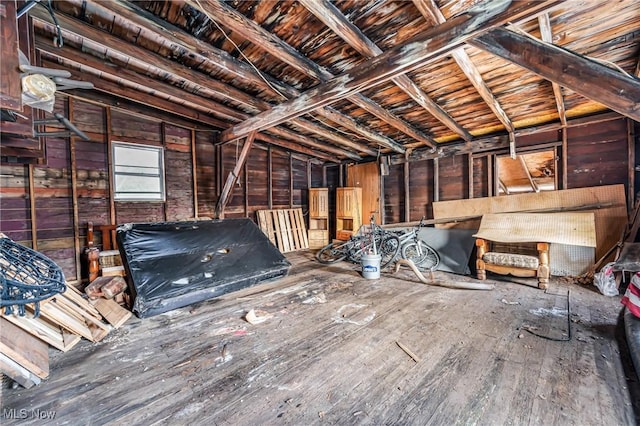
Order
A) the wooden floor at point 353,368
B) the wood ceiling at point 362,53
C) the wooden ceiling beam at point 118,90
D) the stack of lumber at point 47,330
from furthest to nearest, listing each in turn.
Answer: the wooden ceiling beam at point 118,90 < the wood ceiling at point 362,53 < the stack of lumber at point 47,330 < the wooden floor at point 353,368

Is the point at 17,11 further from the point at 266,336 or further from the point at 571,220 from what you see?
the point at 571,220

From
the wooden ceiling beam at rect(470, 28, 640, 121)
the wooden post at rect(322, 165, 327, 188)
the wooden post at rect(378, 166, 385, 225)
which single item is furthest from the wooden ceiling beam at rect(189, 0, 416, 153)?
the wooden post at rect(322, 165, 327, 188)

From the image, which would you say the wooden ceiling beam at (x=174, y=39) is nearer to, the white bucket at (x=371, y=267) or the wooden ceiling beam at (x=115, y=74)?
the wooden ceiling beam at (x=115, y=74)

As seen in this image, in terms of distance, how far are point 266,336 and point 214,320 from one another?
0.67 meters

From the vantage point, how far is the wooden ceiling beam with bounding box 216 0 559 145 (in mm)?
1615

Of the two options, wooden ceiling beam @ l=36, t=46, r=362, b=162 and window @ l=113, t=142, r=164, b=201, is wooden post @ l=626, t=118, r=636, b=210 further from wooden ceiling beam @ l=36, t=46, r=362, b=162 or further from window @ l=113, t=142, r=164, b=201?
window @ l=113, t=142, r=164, b=201

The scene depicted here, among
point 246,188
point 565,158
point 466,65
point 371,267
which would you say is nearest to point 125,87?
point 246,188

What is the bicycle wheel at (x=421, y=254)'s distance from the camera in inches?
180

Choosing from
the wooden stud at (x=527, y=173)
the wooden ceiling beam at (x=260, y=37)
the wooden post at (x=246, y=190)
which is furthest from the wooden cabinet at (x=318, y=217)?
the wooden stud at (x=527, y=173)

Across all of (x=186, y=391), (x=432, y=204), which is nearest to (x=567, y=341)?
(x=186, y=391)

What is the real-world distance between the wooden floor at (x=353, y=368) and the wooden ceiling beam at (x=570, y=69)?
1.71 m

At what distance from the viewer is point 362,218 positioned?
6.34m

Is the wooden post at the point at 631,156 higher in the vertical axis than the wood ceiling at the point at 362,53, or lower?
lower

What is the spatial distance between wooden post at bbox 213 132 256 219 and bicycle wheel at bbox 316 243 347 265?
213 cm
